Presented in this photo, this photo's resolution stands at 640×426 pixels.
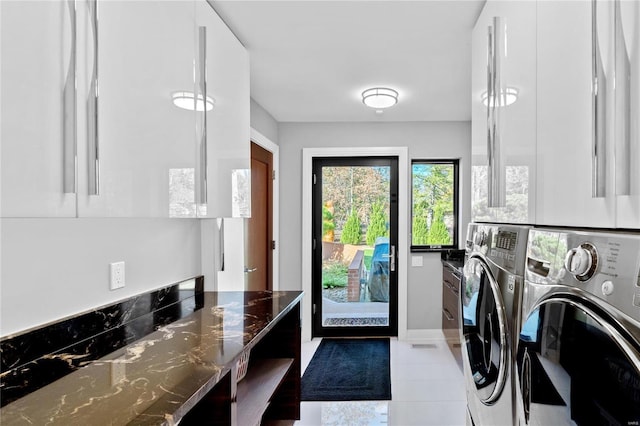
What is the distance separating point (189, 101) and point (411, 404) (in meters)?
2.48

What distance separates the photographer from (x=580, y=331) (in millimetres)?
818

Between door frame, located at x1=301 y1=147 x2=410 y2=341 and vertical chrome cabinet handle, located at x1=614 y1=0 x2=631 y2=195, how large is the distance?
361cm

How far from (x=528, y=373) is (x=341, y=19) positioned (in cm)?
176

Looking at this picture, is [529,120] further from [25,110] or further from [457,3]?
[25,110]

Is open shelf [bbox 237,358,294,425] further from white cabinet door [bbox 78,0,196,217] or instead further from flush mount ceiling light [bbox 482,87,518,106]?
flush mount ceiling light [bbox 482,87,518,106]

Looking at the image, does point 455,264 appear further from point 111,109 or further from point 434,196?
point 111,109

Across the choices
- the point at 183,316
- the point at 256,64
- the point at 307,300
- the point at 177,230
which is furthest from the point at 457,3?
the point at 307,300

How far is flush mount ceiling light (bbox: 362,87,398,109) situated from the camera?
10.6ft

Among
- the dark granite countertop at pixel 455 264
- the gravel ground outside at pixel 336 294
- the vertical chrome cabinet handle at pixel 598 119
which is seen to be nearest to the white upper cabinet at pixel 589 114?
the vertical chrome cabinet handle at pixel 598 119

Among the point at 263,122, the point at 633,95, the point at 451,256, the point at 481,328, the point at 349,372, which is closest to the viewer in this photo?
the point at 633,95

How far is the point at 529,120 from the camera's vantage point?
4.15 feet

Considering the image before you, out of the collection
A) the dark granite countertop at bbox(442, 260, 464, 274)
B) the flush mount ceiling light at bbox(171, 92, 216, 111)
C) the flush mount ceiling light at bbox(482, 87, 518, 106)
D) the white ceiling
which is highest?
the white ceiling

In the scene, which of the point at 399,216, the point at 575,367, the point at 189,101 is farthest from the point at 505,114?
the point at 399,216

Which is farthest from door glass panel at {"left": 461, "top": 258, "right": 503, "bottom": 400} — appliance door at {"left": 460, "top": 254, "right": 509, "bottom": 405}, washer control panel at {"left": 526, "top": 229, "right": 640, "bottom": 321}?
washer control panel at {"left": 526, "top": 229, "right": 640, "bottom": 321}
